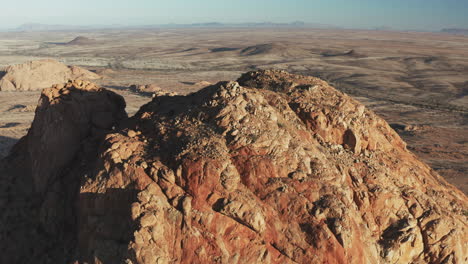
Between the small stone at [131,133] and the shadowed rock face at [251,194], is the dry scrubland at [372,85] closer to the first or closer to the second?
the shadowed rock face at [251,194]

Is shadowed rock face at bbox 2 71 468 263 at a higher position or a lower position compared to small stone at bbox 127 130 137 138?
lower

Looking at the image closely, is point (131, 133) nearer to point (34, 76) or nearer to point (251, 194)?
point (251, 194)

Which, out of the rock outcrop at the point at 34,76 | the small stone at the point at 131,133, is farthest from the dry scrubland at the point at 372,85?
the small stone at the point at 131,133

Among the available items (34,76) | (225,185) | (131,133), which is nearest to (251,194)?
(225,185)

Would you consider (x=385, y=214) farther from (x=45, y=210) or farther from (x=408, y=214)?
(x=45, y=210)

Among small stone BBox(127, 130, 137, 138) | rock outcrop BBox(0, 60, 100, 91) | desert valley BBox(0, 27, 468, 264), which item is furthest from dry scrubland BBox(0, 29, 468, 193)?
small stone BBox(127, 130, 137, 138)

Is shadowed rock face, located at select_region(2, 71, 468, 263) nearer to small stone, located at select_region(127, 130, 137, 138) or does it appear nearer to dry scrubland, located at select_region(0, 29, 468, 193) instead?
small stone, located at select_region(127, 130, 137, 138)
